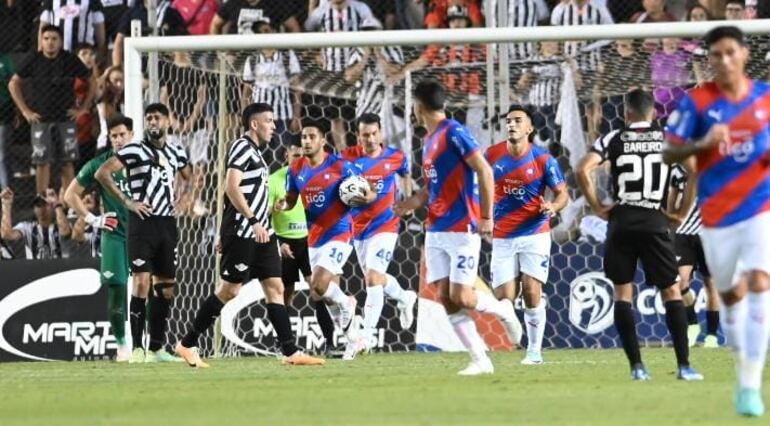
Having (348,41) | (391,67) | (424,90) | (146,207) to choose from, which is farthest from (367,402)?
A: (391,67)

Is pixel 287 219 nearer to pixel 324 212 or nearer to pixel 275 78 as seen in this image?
pixel 324 212

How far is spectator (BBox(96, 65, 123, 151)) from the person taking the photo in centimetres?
2300

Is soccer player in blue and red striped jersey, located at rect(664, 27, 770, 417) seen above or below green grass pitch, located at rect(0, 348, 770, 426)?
above

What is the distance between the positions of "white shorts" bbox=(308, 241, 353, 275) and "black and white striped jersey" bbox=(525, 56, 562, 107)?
3.49m

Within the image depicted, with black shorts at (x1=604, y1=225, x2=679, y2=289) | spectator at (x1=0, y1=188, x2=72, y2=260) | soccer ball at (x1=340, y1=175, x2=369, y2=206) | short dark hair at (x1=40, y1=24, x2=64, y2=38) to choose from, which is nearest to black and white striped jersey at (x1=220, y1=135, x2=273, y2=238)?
soccer ball at (x1=340, y1=175, x2=369, y2=206)

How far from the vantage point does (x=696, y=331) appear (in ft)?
62.0

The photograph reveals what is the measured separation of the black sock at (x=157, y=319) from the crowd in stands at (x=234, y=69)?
2688mm

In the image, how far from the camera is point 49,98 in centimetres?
2319

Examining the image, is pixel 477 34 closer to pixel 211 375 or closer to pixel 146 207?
pixel 146 207

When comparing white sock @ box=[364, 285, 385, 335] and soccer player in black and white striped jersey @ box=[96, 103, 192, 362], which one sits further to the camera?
white sock @ box=[364, 285, 385, 335]

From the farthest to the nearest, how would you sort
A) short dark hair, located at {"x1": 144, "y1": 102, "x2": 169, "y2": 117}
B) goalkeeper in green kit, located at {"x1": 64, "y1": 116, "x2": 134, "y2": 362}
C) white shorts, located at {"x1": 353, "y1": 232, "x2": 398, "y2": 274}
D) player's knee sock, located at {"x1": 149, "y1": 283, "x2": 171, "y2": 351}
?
white shorts, located at {"x1": 353, "y1": 232, "x2": 398, "y2": 274} < goalkeeper in green kit, located at {"x1": 64, "y1": 116, "x2": 134, "y2": 362} < player's knee sock, located at {"x1": 149, "y1": 283, "x2": 171, "y2": 351} < short dark hair, located at {"x1": 144, "y1": 102, "x2": 169, "y2": 117}

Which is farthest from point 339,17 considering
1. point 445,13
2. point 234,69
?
point 234,69

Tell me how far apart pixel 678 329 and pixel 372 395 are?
266 cm

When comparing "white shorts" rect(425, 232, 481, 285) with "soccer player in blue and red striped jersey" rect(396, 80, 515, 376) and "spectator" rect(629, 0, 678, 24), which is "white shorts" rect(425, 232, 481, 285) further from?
"spectator" rect(629, 0, 678, 24)
